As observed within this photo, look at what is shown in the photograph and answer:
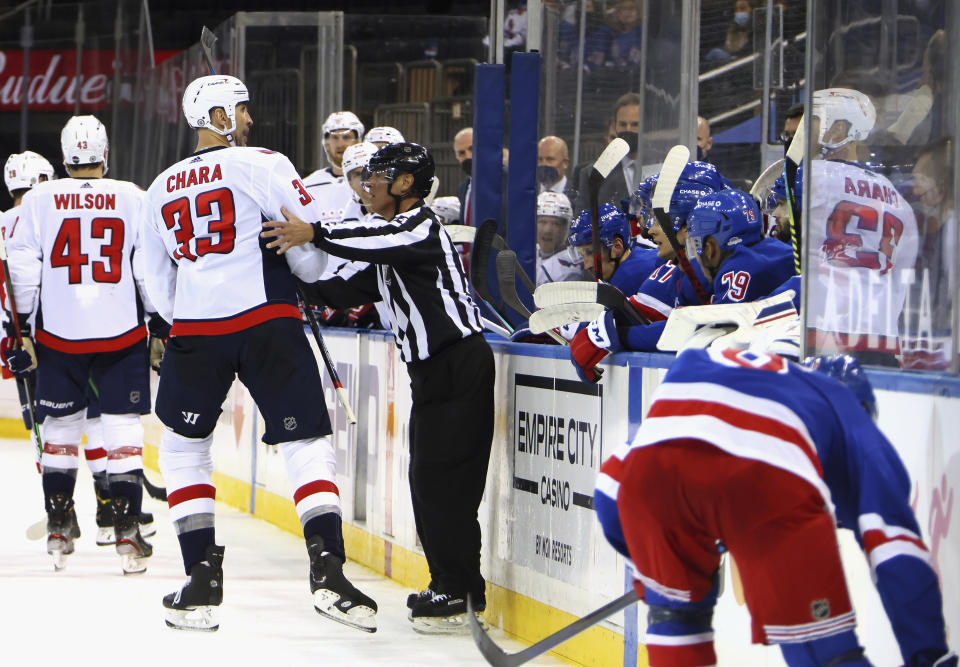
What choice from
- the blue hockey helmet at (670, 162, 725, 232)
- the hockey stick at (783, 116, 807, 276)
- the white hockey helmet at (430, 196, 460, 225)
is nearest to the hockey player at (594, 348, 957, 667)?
the blue hockey helmet at (670, 162, 725, 232)

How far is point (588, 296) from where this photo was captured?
324 centimetres

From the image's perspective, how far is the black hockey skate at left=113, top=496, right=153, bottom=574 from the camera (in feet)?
15.7

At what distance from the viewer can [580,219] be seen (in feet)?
14.0

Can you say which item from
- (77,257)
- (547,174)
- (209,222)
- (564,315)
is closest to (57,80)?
(77,257)

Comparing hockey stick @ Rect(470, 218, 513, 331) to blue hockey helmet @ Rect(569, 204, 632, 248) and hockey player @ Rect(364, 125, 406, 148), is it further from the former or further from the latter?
hockey player @ Rect(364, 125, 406, 148)

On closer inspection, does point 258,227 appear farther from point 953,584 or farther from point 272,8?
point 272,8

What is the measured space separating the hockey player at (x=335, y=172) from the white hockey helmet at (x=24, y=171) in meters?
1.45

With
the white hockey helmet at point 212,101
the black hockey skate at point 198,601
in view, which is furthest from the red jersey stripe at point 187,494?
the white hockey helmet at point 212,101

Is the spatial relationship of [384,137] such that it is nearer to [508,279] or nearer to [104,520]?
[508,279]

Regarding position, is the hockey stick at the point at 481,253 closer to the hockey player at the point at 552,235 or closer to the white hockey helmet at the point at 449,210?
the hockey player at the point at 552,235

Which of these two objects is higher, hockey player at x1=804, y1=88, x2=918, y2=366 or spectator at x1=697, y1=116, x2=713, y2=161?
spectator at x1=697, y1=116, x2=713, y2=161

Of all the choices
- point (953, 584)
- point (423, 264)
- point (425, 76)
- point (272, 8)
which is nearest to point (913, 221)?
point (953, 584)

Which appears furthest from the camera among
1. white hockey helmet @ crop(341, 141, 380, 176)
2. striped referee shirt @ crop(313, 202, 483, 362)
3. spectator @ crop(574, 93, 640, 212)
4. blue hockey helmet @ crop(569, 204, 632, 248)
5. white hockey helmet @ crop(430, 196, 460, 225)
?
A: white hockey helmet @ crop(430, 196, 460, 225)

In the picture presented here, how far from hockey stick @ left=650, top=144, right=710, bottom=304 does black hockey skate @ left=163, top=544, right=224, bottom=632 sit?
144 centimetres
